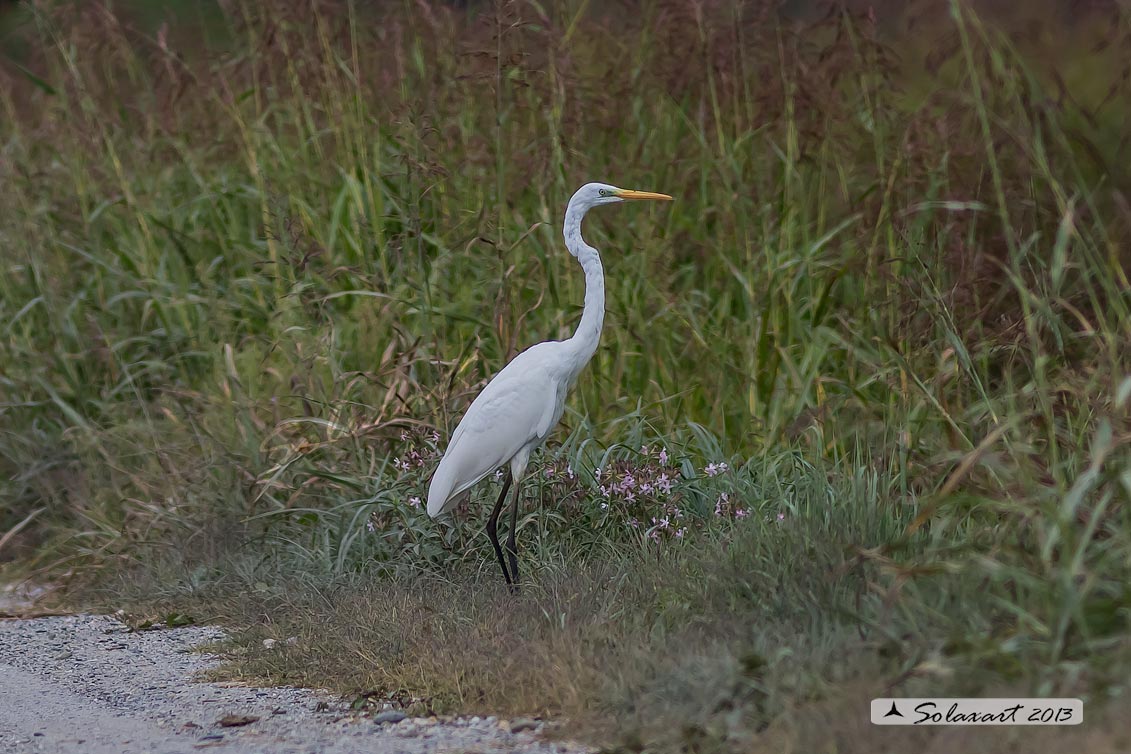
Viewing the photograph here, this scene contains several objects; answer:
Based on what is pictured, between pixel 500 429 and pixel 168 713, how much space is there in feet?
4.39

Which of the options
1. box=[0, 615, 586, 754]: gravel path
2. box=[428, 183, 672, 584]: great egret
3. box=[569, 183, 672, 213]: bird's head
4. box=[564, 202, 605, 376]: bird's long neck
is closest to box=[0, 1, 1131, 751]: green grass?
box=[0, 615, 586, 754]: gravel path

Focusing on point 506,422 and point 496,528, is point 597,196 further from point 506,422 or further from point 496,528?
point 496,528

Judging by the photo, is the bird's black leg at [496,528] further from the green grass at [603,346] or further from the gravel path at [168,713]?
the gravel path at [168,713]

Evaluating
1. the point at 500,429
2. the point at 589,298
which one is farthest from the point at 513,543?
the point at 589,298

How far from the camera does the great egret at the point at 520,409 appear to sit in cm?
434

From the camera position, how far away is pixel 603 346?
5.55 meters

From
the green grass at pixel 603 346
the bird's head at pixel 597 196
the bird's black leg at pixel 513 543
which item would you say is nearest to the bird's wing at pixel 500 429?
the bird's black leg at pixel 513 543

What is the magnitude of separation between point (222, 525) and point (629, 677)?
7.53 ft

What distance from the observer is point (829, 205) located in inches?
249

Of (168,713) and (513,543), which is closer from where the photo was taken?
(168,713)

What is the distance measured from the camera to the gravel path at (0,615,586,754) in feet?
10.7

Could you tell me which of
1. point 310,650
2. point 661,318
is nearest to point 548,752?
point 310,650

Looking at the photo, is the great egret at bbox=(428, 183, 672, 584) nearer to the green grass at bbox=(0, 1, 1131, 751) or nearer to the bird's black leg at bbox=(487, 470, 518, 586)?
the bird's black leg at bbox=(487, 470, 518, 586)

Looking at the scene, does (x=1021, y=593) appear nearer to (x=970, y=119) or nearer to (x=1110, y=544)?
(x=1110, y=544)
